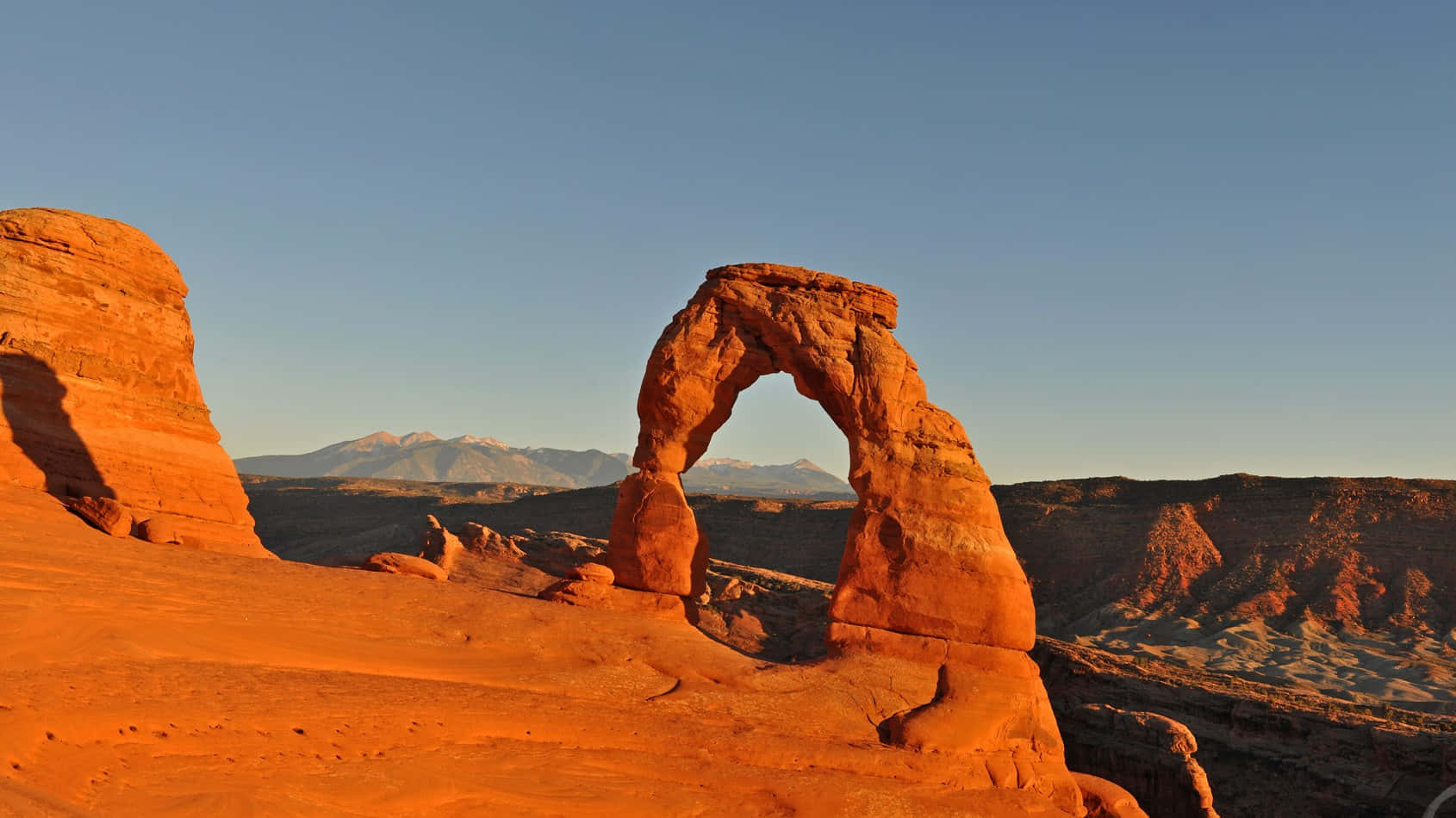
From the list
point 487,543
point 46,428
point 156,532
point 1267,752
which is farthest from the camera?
point 487,543

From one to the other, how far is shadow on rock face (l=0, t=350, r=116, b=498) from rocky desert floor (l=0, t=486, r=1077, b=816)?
363 centimetres

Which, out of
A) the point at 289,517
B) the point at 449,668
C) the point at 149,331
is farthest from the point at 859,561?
the point at 289,517

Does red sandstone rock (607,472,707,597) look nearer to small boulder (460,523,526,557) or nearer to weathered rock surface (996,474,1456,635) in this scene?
small boulder (460,523,526,557)

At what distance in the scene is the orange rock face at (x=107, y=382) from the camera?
68.6ft

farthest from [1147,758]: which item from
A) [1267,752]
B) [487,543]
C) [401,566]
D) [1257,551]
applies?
[1257,551]

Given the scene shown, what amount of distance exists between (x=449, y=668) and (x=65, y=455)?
13034mm

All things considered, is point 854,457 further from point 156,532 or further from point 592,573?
point 156,532

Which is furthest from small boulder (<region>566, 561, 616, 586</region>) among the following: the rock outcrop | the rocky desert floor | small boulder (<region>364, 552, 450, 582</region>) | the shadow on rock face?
the shadow on rock face

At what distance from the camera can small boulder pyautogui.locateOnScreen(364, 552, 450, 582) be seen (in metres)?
19.0

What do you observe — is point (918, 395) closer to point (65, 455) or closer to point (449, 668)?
point (449, 668)

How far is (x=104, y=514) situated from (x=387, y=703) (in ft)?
33.5

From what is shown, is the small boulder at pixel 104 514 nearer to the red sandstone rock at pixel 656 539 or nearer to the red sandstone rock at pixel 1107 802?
the red sandstone rock at pixel 656 539

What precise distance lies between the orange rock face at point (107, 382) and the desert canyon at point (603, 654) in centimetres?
7

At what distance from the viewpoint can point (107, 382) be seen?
2289 cm
